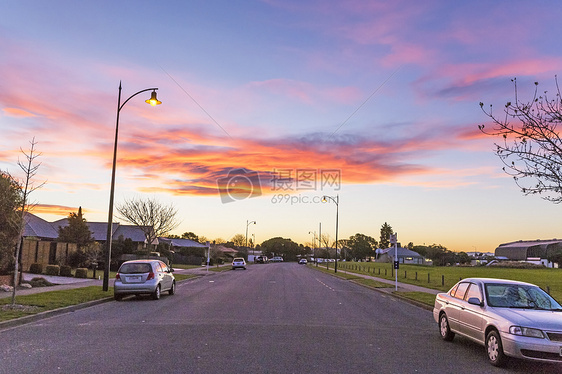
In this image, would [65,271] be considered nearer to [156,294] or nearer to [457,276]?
[156,294]

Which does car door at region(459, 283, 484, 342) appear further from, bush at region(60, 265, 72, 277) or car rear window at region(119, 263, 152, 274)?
bush at region(60, 265, 72, 277)

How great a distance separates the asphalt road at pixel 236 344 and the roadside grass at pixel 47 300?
84cm

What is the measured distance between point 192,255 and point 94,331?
209 feet

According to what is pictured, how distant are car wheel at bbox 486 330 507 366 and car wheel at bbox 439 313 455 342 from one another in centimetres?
194

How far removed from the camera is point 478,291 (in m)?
9.62

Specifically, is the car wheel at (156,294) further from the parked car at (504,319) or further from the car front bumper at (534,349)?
the car front bumper at (534,349)

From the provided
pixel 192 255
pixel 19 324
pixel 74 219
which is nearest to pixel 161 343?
pixel 19 324

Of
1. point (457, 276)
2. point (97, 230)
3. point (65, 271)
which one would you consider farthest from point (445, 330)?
point (97, 230)

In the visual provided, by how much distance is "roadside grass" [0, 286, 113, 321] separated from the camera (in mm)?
13109

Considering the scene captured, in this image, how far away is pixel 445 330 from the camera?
35.1ft

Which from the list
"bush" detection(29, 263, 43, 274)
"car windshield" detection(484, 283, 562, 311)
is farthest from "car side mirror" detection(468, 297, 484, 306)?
"bush" detection(29, 263, 43, 274)

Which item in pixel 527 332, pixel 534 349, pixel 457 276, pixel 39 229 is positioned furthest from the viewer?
pixel 39 229

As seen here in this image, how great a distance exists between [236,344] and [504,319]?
5.02 m

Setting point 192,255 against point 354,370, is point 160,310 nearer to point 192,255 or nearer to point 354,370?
point 354,370
